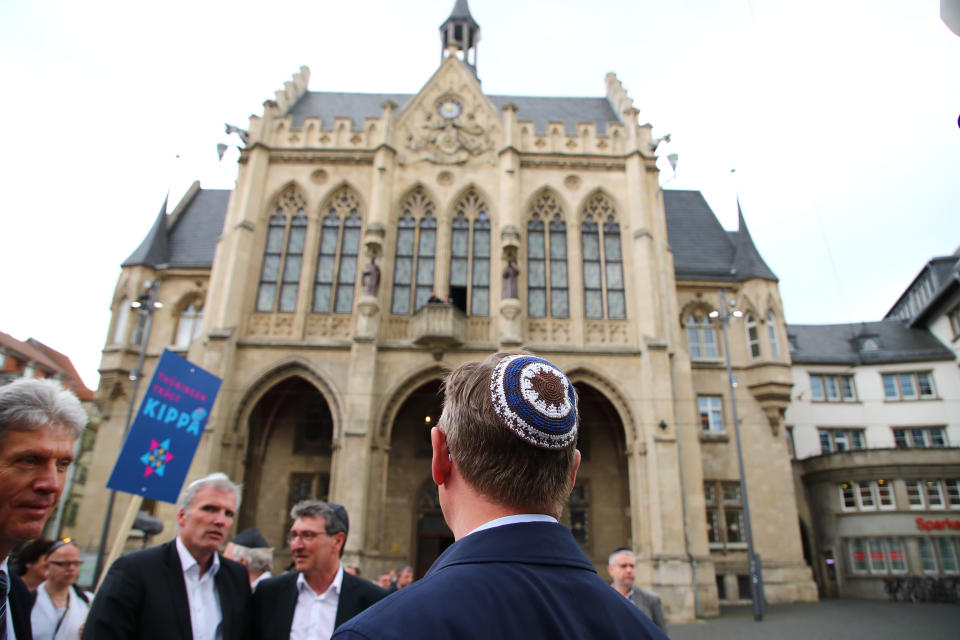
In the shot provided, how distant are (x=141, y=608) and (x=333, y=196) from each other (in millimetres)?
18831

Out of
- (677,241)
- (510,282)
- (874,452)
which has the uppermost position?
(677,241)

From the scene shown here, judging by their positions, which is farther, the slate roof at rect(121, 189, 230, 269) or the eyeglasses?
the slate roof at rect(121, 189, 230, 269)

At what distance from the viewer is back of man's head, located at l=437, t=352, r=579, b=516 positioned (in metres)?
1.36

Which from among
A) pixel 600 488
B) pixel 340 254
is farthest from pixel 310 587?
pixel 340 254

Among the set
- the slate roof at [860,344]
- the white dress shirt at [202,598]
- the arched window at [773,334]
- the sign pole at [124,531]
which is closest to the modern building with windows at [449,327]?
the arched window at [773,334]

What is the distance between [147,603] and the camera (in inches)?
116

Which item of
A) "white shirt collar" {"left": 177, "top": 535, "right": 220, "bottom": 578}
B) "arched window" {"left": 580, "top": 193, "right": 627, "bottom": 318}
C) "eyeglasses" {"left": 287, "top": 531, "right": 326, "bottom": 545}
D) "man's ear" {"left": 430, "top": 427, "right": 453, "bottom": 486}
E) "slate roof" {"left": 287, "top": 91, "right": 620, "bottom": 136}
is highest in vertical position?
"slate roof" {"left": 287, "top": 91, "right": 620, "bottom": 136}

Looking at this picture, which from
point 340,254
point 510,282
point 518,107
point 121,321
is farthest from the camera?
point 518,107

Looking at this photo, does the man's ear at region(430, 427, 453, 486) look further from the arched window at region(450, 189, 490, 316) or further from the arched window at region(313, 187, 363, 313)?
the arched window at region(313, 187, 363, 313)

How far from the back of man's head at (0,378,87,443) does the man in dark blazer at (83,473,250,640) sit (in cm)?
119

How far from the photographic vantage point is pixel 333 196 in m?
20.6

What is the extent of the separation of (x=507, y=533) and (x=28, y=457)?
5.74 feet

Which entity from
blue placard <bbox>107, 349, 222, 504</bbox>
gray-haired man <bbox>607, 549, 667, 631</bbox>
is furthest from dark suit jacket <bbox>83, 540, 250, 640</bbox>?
gray-haired man <bbox>607, 549, 667, 631</bbox>

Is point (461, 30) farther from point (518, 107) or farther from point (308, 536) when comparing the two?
point (308, 536)
